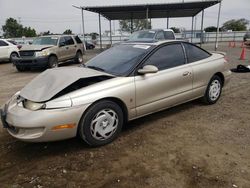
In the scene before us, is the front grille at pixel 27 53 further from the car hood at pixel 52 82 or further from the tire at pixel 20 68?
the car hood at pixel 52 82

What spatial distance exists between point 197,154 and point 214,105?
2327mm

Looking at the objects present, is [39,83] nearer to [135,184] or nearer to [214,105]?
[135,184]

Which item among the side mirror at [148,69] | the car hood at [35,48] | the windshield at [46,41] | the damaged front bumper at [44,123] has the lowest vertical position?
the damaged front bumper at [44,123]

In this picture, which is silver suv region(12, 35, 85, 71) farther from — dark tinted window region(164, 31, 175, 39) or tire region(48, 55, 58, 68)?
dark tinted window region(164, 31, 175, 39)

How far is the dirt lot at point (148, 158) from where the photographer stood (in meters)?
2.88

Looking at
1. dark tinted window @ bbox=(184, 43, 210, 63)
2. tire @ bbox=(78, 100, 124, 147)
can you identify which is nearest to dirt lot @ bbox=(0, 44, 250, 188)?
tire @ bbox=(78, 100, 124, 147)

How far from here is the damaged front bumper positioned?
124 inches

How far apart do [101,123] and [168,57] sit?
188 centimetres

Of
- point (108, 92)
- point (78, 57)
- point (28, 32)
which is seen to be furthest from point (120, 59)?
point (28, 32)

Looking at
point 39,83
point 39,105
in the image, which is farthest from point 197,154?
point 39,83

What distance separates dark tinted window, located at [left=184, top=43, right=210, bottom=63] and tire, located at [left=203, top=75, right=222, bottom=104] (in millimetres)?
545

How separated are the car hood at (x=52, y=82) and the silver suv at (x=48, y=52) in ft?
25.9

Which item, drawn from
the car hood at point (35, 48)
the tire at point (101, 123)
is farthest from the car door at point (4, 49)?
the tire at point (101, 123)

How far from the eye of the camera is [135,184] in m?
2.80
